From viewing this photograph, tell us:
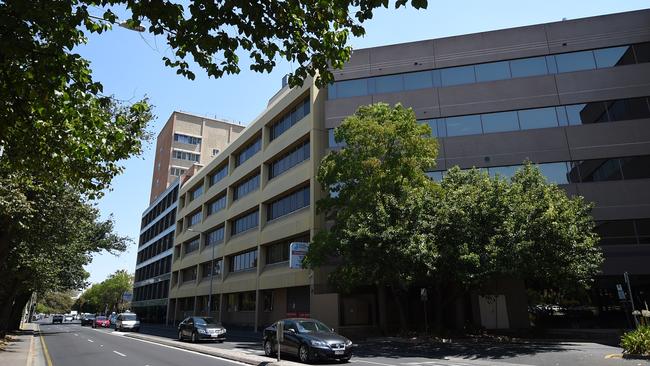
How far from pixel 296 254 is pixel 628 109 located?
22.1 meters

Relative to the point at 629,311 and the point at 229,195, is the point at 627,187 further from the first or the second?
the point at 229,195

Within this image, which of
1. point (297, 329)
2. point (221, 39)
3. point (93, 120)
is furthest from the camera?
point (297, 329)

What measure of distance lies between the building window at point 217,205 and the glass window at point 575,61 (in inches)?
1311

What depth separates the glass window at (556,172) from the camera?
27.3m

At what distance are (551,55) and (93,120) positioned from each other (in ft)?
95.1

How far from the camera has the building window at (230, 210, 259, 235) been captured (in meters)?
39.9

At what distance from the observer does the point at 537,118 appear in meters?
28.6

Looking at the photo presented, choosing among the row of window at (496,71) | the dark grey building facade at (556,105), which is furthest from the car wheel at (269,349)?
the row of window at (496,71)

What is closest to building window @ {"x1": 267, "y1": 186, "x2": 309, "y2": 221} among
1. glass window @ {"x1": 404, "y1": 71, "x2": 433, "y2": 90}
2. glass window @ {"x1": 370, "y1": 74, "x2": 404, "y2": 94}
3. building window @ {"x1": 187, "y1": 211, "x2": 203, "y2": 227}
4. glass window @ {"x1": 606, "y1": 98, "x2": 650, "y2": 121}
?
glass window @ {"x1": 370, "y1": 74, "x2": 404, "y2": 94}

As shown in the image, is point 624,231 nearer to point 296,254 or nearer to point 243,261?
point 296,254

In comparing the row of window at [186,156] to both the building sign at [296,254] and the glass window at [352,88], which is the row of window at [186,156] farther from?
the building sign at [296,254]

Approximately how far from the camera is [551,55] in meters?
29.5

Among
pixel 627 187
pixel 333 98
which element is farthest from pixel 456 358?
pixel 333 98

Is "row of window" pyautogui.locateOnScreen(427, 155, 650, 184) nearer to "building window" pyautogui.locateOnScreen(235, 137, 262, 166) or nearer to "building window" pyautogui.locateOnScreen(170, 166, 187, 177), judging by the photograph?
"building window" pyautogui.locateOnScreen(235, 137, 262, 166)
